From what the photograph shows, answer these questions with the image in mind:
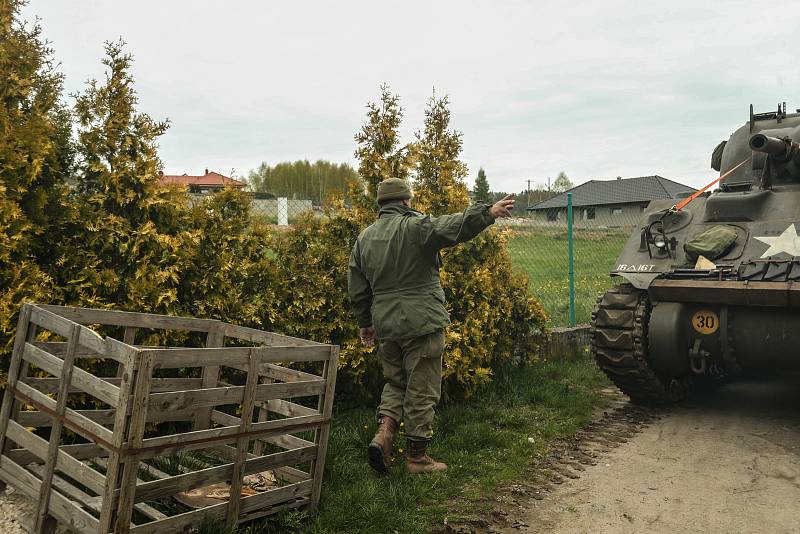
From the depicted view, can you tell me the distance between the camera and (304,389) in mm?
3885

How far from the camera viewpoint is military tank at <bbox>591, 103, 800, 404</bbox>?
557cm

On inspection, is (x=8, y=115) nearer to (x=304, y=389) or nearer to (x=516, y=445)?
(x=304, y=389)

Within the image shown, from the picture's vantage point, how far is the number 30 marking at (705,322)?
19.1 feet

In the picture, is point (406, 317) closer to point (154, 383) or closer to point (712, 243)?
point (154, 383)

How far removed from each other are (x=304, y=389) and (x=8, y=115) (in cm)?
277

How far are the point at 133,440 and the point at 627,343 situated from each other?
444cm

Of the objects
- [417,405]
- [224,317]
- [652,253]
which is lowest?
[417,405]

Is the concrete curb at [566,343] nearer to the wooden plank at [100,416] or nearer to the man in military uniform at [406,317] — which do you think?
the man in military uniform at [406,317]

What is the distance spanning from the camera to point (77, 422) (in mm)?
3189

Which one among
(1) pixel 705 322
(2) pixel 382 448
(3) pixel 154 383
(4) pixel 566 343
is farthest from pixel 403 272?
(4) pixel 566 343

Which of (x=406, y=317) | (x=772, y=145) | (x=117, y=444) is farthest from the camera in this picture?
(x=772, y=145)

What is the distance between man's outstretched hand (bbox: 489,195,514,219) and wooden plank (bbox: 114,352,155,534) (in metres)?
2.11

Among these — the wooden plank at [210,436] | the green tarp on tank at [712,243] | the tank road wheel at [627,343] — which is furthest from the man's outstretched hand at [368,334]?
the green tarp on tank at [712,243]

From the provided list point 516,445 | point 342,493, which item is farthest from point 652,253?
point 342,493
